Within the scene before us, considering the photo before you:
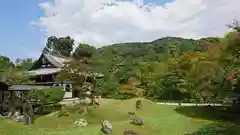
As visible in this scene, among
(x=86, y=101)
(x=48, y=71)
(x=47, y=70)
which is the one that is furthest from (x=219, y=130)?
(x=47, y=70)

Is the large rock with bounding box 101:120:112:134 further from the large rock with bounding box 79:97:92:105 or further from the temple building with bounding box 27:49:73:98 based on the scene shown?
the temple building with bounding box 27:49:73:98

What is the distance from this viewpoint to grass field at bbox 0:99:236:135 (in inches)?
572

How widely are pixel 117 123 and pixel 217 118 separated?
8980mm

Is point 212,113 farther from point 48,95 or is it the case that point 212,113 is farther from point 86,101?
point 48,95

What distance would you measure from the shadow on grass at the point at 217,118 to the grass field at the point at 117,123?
2.39 feet

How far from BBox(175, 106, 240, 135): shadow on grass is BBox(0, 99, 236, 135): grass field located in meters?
0.73

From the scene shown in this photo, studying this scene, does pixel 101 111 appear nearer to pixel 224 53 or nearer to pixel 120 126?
pixel 120 126

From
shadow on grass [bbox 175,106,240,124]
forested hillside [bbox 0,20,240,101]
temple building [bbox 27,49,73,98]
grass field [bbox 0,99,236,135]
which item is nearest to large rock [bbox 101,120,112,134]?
grass field [bbox 0,99,236,135]

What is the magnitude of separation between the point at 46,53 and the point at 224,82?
21292mm

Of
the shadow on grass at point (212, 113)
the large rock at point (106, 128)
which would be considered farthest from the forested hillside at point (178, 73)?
the large rock at point (106, 128)

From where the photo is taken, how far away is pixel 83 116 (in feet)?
72.6

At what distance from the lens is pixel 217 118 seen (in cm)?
2252

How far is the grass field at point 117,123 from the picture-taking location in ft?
47.6

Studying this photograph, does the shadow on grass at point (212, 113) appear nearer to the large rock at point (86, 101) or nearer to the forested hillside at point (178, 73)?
the forested hillside at point (178, 73)
